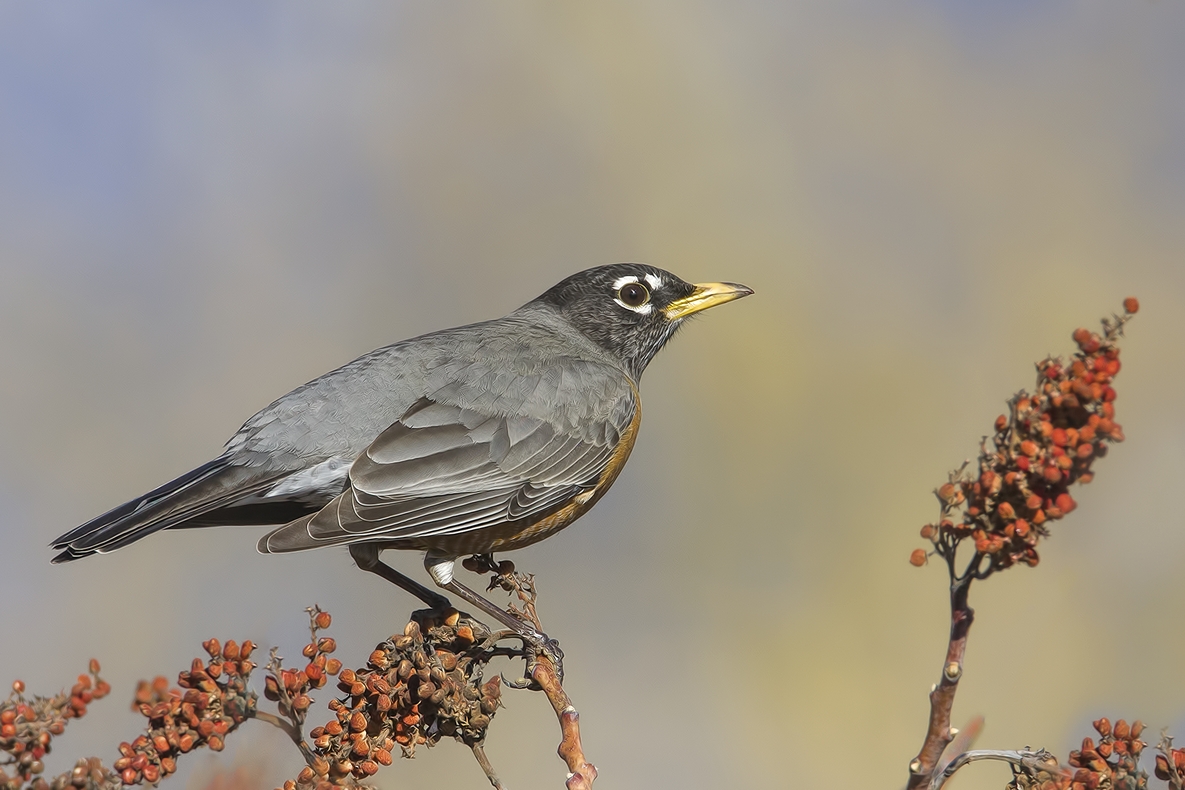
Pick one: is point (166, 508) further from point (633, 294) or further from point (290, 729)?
point (633, 294)

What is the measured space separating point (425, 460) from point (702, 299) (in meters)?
1.94

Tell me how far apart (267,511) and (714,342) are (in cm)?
599

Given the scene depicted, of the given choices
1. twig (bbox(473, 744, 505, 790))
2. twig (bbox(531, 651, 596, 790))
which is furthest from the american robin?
twig (bbox(473, 744, 505, 790))

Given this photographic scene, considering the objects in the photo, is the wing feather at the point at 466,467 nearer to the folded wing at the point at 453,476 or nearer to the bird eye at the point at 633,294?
the folded wing at the point at 453,476

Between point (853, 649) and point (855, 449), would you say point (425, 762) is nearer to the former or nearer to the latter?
point (853, 649)

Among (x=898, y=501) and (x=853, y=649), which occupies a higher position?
(x=898, y=501)

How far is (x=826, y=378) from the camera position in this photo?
9.33m

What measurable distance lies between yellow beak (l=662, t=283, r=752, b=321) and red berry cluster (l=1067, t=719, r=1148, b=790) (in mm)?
3393

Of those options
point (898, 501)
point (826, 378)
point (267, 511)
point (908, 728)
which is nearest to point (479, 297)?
point (826, 378)

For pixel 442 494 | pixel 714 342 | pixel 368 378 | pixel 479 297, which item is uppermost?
pixel 479 297

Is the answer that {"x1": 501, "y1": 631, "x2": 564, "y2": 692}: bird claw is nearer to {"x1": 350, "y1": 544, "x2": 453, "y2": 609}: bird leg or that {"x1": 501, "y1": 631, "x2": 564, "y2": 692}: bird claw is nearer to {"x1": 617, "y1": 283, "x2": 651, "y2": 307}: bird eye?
{"x1": 350, "y1": 544, "x2": 453, "y2": 609}: bird leg

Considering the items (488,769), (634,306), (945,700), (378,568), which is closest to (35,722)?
(488,769)

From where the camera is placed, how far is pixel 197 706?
2547 millimetres

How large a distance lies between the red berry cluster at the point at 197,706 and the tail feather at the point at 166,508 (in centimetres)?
119
